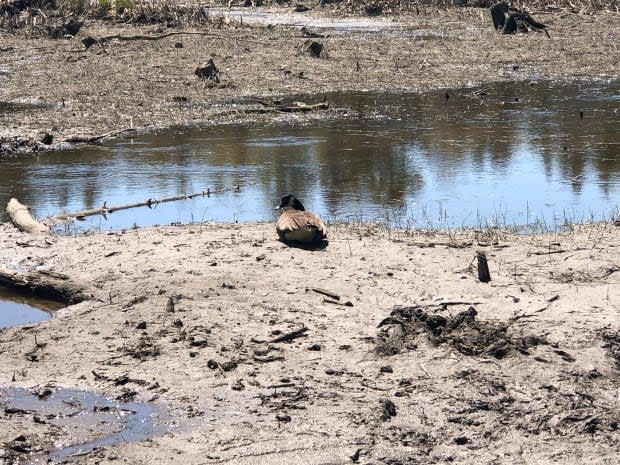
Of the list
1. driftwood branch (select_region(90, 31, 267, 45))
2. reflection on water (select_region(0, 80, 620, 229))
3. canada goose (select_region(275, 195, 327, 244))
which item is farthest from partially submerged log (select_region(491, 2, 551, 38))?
canada goose (select_region(275, 195, 327, 244))

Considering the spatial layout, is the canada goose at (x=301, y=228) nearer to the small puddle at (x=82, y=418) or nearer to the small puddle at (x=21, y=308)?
the small puddle at (x=21, y=308)

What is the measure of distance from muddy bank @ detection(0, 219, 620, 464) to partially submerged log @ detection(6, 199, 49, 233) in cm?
75

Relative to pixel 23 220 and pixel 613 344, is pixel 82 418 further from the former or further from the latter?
pixel 23 220

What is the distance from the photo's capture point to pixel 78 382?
24.5 ft

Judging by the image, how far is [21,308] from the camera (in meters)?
9.43

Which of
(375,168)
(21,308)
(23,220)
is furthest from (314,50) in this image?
(21,308)

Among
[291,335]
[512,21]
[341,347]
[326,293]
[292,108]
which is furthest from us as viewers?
[512,21]

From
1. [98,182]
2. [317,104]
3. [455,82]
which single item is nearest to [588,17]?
[455,82]

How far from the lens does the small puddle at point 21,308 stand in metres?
9.13

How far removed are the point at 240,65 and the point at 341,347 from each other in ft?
55.3

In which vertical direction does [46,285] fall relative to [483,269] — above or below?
below

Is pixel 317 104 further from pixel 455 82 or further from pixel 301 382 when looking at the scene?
pixel 301 382

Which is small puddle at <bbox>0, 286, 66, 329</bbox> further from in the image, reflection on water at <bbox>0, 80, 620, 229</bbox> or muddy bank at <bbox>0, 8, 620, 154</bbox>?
muddy bank at <bbox>0, 8, 620, 154</bbox>

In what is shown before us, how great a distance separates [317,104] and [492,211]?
779 centimetres
